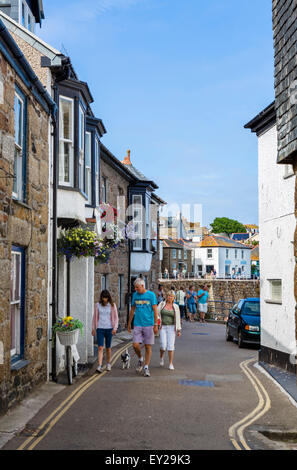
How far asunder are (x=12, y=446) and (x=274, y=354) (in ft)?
26.4

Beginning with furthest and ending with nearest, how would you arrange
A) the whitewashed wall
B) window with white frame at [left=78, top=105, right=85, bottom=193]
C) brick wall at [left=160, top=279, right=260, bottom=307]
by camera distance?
brick wall at [left=160, top=279, right=260, bottom=307] < window with white frame at [left=78, top=105, right=85, bottom=193] < the whitewashed wall

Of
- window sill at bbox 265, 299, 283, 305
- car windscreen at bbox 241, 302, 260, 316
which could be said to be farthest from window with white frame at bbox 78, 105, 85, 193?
car windscreen at bbox 241, 302, 260, 316

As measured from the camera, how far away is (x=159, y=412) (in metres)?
8.01

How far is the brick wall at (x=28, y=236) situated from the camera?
7.46 metres

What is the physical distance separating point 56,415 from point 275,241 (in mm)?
7260

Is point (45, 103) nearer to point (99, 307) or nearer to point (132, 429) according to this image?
point (99, 307)

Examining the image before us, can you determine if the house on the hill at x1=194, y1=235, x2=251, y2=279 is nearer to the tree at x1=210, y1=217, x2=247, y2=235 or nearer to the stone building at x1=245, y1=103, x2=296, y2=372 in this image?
the tree at x1=210, y1=217, x2=247, y2=235

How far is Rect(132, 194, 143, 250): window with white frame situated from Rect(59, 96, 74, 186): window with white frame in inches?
521

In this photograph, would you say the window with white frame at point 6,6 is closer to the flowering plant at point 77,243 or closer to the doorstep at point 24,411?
the flowering plant at point 77,243

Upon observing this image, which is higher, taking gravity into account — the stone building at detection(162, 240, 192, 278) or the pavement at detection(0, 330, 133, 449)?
the stone building at detection(162, 240, 192, 278)

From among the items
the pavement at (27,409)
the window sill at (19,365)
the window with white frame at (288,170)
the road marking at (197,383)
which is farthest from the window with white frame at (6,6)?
the road marking at (197,383)

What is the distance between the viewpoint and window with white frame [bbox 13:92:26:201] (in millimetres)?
8650

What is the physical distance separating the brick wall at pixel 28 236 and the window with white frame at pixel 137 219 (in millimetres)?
15051
